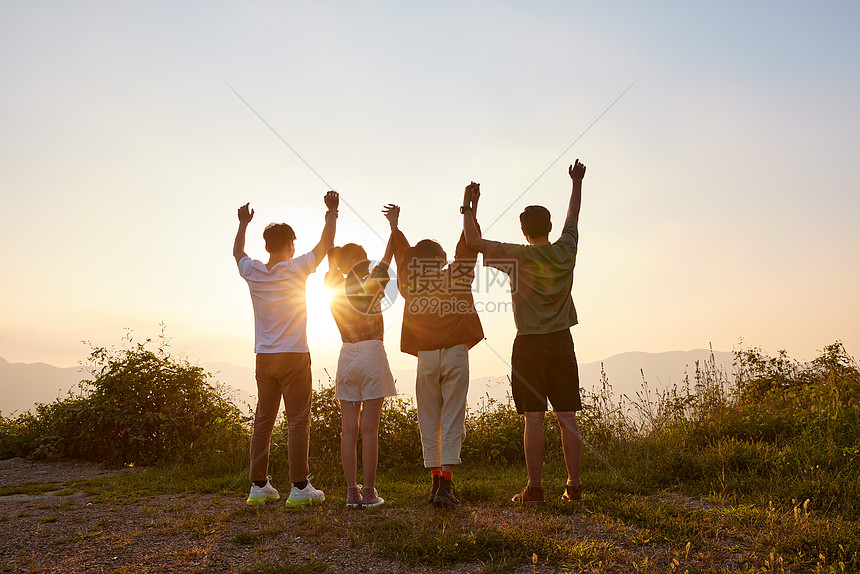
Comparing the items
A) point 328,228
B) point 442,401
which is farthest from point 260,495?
point 328,228

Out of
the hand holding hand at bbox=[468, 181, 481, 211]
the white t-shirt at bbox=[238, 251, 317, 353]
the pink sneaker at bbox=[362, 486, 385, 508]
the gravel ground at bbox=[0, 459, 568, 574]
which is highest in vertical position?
the hand holding hand at bbox=[468, 181, 481, 211]

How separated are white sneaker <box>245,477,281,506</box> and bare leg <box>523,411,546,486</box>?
2085mm

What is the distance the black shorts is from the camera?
4.23 metres

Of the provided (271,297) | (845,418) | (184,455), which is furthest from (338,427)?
(845,418)

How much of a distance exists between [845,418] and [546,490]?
351cm

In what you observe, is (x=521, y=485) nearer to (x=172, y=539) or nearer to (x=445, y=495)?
(x=445, y=495)

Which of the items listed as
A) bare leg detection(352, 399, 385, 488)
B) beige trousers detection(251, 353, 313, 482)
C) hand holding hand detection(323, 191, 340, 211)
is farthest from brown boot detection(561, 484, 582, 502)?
hand holding hand detection(323, 191, 340, 211)

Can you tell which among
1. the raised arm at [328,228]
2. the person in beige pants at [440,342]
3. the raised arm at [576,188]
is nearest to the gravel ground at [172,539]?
the person in beige pants at [440,342]

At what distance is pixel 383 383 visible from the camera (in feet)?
14.1

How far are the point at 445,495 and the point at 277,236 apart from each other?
2.43 m

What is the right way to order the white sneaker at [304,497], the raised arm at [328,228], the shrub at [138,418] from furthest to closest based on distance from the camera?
the shrub at [138,418] → the raised arm at [328,228] → the white sneaker at [304,497]

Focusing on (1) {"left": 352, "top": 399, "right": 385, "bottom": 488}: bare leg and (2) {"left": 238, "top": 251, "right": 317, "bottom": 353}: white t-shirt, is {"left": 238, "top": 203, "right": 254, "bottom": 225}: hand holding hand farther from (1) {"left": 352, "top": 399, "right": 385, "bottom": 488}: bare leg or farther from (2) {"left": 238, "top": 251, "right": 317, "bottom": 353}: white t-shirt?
(1) {"left": 352, "top": 399, "right": 385, "bottom": 488}: bare leg

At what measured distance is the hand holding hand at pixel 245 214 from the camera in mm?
4906

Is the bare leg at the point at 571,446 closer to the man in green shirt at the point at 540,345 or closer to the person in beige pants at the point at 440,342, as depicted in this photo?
the man in green shirt at the point at 540,345
